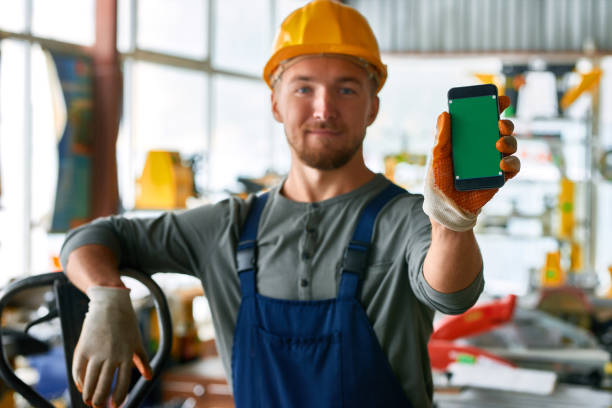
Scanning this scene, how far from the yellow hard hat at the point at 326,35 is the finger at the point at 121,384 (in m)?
0.84

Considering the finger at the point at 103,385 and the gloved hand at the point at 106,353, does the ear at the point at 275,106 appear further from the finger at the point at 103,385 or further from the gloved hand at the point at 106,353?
the finger at the point at 103,385

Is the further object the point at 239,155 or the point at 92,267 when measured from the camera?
the point at 239,155

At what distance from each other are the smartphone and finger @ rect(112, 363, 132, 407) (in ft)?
2.43

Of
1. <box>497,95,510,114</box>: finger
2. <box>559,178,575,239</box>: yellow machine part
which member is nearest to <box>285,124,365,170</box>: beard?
<box>497,95,510,114</box>: finger

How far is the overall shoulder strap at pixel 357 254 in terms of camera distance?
1509mm

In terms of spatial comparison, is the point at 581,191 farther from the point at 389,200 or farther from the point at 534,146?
the point at 389,200

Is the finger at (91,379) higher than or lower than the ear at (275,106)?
lower

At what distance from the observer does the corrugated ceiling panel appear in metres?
7.73

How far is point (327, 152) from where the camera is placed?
1611mm

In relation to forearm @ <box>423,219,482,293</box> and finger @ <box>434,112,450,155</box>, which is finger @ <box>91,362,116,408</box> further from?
finger @ <box>434,112,450,155</box>

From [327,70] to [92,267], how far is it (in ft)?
2.35

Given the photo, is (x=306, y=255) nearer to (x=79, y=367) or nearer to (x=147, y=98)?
(x=79, y=367)

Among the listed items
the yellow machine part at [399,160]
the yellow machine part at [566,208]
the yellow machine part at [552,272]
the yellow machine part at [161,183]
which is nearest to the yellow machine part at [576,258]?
the yellow machine part at [566,208]

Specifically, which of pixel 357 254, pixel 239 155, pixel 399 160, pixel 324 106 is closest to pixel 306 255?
pixel 357 254
